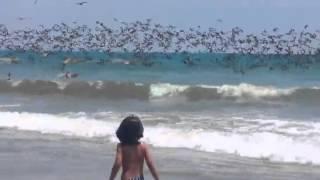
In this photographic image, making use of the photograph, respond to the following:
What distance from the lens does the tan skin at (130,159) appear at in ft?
26.8

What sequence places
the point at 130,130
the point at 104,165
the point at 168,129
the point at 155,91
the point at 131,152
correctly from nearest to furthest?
the point at 130,130
the point at 131,152
the point at 104,165
the point at 168,129
the point at 155,91

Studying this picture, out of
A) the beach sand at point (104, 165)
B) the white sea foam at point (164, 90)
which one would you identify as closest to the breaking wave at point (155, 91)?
the white sea foam at point (164, 90)

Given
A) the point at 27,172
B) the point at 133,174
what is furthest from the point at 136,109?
the point at 133,174

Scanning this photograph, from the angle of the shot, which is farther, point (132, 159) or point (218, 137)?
point (218, 137)

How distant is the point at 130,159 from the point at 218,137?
29.7 feet

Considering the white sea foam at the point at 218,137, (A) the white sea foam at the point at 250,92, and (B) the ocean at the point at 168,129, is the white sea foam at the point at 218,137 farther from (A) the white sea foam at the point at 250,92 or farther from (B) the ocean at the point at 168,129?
(A) the white sea foam at the point at 250,92

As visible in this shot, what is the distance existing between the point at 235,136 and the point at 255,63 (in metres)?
46.5

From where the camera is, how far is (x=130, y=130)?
807 centimetres

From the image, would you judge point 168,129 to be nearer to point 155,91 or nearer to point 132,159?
point 132,159

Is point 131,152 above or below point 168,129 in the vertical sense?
above

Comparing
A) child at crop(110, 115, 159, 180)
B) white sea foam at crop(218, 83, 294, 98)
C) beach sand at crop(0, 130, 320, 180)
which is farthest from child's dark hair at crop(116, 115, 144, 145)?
white sea foam at crop(218, 83, 294, 98)

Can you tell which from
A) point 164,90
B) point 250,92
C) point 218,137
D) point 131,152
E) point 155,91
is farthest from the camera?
point 164,90

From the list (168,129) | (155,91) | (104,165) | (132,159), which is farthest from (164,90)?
(132,159)

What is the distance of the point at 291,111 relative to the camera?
2550 centimetres
